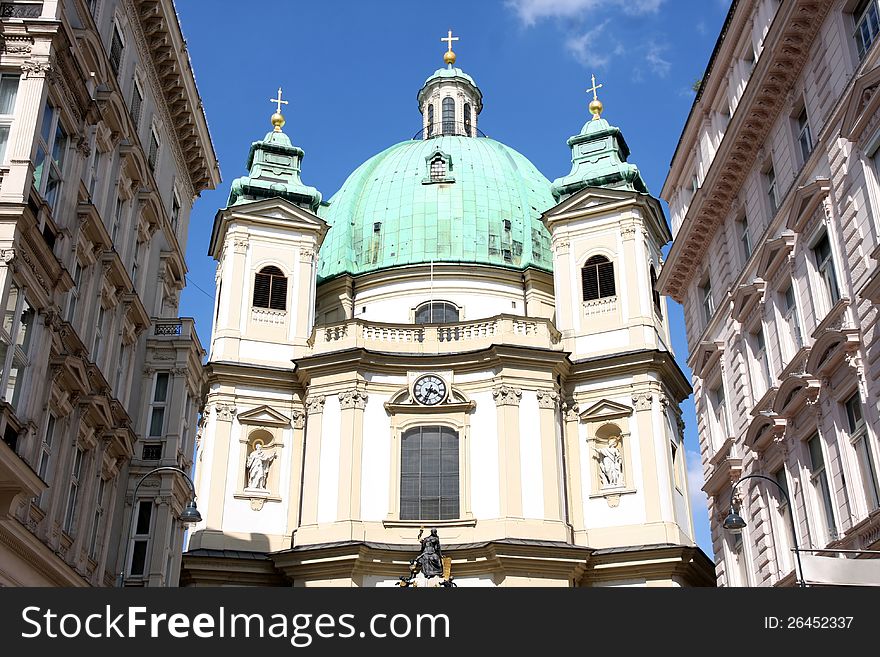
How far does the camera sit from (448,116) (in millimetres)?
63750

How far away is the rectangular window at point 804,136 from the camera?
75.0 ft

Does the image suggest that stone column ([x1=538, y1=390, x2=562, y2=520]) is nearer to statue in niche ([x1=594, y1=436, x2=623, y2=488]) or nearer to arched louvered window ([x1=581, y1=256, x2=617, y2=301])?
statue in niche ([x1=594, y1=436, x2=623, y2=488])

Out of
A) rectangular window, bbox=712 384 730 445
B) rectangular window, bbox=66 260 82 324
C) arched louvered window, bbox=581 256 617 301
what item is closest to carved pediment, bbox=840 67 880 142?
rectangular window, bbox=712 384 730 445

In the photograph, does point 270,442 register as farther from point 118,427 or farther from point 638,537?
point 118,427

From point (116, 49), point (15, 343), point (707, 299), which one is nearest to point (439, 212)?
point (707, 299)

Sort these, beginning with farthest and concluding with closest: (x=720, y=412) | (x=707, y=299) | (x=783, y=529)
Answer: (x=707, y=299) → (x=720, y=412) → (x=783, y=529)

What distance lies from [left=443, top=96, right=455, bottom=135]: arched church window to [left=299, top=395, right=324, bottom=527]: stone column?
2406 centimetres

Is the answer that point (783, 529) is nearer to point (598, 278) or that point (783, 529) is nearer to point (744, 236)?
point (744, 236)

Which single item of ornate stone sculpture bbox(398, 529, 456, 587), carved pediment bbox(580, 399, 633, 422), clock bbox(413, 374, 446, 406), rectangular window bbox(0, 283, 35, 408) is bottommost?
rectangular window bbox(0, 283, 35, 408)

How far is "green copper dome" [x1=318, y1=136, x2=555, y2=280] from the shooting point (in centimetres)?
5147

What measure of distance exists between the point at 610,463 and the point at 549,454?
105 inches

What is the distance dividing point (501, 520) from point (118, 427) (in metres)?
18.9
